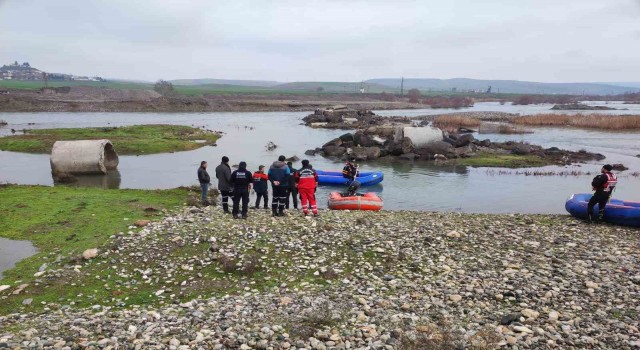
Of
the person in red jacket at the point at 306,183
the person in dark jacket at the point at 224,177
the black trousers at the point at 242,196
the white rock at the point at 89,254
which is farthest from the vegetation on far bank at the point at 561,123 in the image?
the white rock at the point at 89,254

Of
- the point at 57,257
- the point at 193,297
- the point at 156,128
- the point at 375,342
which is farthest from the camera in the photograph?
the point at 156,128

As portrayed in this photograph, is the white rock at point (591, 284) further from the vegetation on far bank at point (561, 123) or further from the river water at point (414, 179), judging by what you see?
the vegetation on far bank at point (561, 123)

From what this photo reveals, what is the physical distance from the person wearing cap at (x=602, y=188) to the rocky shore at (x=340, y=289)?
1.40 m

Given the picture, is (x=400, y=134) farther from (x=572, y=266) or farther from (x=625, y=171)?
(x=572, y=266)

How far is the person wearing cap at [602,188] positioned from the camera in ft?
58.7

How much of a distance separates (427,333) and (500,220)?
11.5 m

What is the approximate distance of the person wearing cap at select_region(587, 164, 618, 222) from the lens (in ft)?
58.7

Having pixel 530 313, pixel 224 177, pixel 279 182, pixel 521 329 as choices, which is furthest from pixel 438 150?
pixel 521 329

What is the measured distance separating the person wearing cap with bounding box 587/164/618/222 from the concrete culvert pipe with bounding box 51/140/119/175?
29194mm

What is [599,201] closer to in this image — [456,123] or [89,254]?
[89,254]

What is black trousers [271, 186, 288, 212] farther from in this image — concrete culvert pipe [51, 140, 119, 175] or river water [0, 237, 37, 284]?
concrete culvert pipe [51, 140, 119, 175]

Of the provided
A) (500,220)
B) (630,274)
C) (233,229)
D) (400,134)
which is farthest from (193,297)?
(400,134)

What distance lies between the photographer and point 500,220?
19516 mm

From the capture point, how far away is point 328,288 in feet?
39.3
